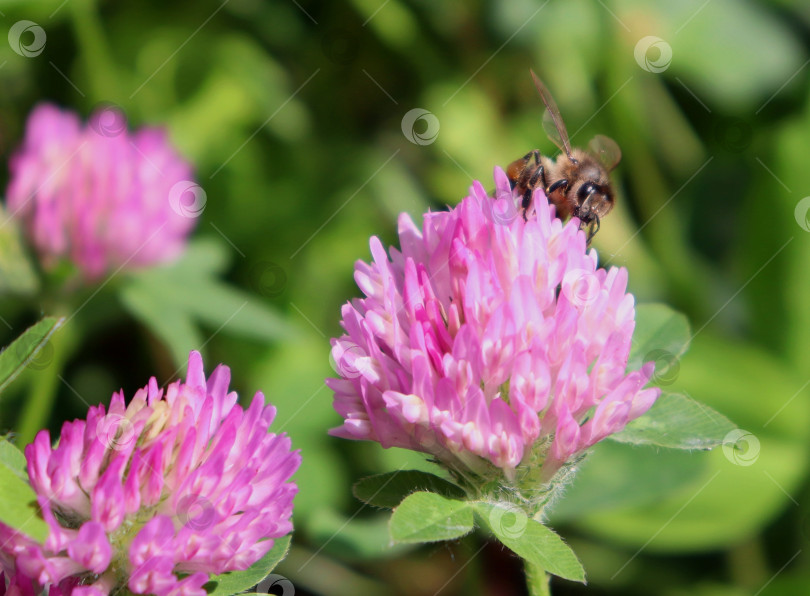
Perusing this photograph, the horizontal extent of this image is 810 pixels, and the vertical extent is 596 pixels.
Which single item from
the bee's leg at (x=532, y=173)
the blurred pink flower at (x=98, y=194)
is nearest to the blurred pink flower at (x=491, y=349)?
the bee's leg at (x=532, y=173)

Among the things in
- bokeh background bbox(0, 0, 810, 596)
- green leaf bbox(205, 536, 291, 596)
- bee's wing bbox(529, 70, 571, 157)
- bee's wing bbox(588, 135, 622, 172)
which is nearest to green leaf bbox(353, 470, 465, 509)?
green leaf bbox(205, 536, 291, 596)

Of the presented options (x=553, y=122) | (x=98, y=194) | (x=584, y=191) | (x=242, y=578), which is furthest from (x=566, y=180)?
(x=98, y=194)

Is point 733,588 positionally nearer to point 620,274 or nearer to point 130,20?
point 620,274

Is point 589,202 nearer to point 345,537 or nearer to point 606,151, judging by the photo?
point 606,151

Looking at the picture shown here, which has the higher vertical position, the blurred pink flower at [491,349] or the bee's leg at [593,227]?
the bee's leg at [593,227]

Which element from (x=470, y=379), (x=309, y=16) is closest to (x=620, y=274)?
(x=470, y=379)

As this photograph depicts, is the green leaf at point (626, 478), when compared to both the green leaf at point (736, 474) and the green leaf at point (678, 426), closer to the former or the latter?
the green leaf at point (736, 474)

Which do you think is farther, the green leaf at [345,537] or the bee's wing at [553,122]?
the green leaf at [345,537]
